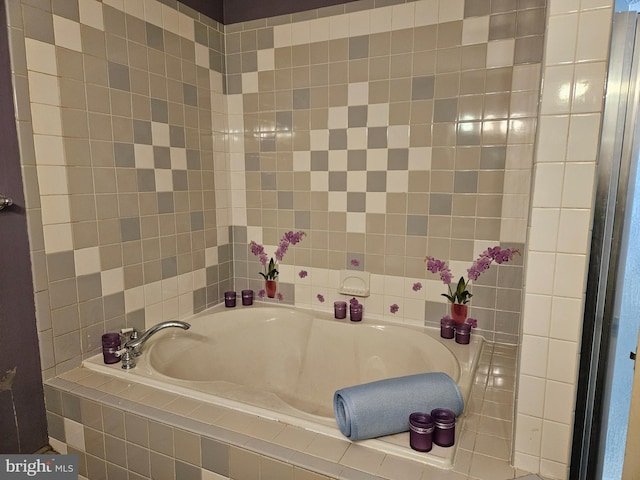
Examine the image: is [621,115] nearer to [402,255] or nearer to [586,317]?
[586,317]

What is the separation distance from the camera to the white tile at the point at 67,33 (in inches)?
56.1

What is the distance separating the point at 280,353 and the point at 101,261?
97 centimetres

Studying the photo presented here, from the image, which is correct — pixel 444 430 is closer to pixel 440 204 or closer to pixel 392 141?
pixel 440 204

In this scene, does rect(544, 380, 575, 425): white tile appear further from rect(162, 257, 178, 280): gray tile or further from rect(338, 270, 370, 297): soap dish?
rect(162, 257, 178, 280): gray tile

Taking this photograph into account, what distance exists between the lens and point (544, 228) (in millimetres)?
950

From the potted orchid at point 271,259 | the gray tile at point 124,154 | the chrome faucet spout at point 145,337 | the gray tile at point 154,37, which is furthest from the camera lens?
the potted orchid at point 271,259

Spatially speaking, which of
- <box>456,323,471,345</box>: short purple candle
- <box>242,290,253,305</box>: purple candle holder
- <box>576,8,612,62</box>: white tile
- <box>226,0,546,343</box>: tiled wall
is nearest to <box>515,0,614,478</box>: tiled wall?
<box>576,8,612,62</box>: white tile

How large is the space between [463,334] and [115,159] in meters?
1.65

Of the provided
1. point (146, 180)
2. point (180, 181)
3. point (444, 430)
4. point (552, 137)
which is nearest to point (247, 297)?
point (180, 181)

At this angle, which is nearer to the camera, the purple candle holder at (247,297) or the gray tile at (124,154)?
the gray tile at (124,154)

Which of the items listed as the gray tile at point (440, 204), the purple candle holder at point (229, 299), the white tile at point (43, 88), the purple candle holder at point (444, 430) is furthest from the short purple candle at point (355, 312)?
the white tile at point (43, 88)

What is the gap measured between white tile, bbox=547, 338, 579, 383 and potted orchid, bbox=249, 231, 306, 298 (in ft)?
4.72

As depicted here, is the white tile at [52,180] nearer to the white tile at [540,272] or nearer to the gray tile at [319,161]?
the gray tile at [319,161]

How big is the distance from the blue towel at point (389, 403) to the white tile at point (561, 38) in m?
0.91
